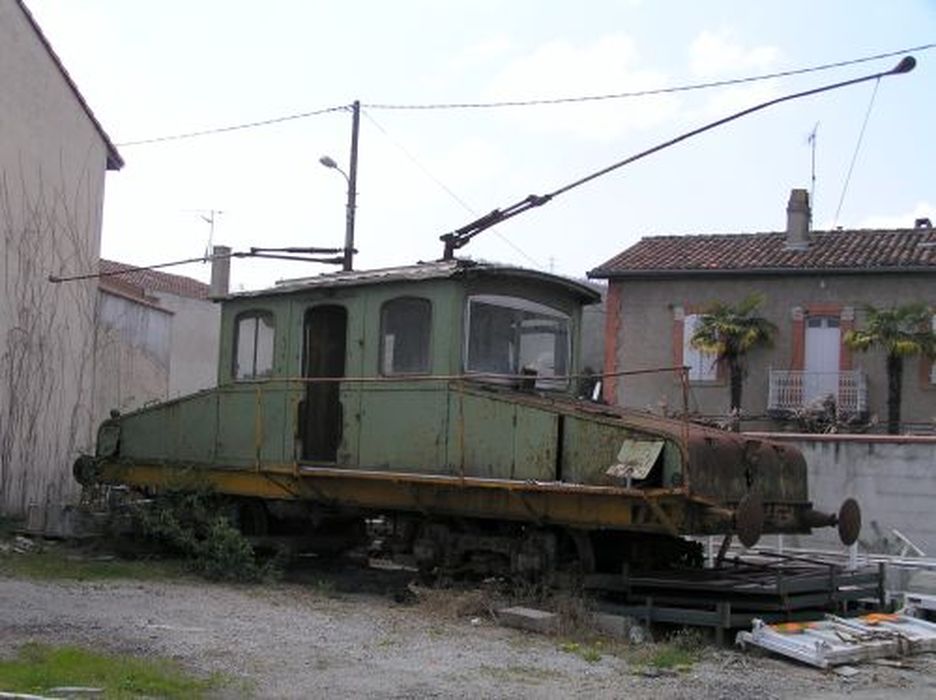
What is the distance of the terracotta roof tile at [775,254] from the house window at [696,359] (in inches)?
48.7

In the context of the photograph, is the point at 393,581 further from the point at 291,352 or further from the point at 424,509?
the point at 291,352

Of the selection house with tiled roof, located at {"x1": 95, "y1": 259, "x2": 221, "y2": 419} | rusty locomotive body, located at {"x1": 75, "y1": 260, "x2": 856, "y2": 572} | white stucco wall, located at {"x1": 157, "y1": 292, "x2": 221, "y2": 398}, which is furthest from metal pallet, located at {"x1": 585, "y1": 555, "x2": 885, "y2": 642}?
white stucco wall, located at {"x1": 157, "y1": 292, "x2": 221, "y2": 398}

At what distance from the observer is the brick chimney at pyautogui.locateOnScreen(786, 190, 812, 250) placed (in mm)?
29125

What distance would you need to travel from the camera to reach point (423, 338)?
1164 cm

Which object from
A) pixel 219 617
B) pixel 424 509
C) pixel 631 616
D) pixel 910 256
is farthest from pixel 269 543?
pixel 910 256

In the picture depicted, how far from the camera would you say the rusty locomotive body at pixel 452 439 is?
9.90 meters

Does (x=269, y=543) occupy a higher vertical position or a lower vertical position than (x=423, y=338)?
lower

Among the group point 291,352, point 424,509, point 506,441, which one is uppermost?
point 291,352

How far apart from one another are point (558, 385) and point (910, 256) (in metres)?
17.7

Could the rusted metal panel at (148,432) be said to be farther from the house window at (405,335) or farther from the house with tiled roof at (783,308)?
the house with tiled roof at (783,308)

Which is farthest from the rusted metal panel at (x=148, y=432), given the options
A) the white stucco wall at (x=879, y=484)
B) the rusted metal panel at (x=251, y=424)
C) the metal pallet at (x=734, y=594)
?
the white stucco wall at (x=879, y=484)

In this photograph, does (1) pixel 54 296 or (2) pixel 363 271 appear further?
(1) pixel 54 296

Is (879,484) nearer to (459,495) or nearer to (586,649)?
(459,495)

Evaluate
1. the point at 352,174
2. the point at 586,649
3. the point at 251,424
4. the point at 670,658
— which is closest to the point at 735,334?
the point at 352,174
